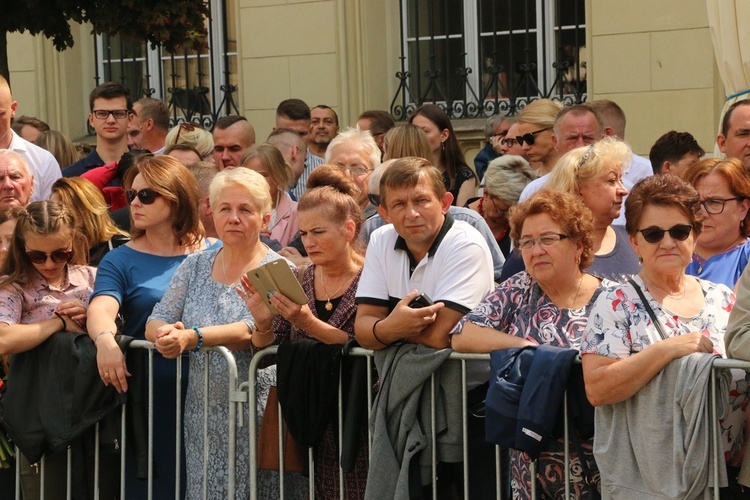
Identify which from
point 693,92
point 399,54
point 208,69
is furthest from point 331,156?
point 208,69

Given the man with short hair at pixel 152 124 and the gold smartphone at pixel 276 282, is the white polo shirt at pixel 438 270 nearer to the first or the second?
the gold smartphone at pixel 276 282

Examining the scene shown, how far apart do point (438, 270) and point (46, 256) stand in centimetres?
208

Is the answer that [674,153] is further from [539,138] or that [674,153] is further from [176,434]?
[176,434]

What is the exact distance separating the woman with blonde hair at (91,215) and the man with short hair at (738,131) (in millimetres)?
3228

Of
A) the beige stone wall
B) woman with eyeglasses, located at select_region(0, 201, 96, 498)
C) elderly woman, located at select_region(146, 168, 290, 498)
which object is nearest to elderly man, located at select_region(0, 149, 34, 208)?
woman with eyeglasses, located at select_region(0, 201, 96, 498)

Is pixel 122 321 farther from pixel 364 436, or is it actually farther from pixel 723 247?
pixel 723 247

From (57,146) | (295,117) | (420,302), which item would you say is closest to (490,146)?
(295,117)

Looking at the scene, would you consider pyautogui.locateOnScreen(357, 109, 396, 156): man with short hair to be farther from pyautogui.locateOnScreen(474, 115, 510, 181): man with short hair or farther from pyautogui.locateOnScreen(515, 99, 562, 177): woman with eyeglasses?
pyautogui.locateOnScreen(515, 99, 562, 177): woman with eyeglasses

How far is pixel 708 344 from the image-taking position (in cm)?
447

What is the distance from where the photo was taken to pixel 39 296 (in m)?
6.25

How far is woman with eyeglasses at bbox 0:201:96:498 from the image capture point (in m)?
6.14

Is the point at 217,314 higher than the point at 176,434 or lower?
higher

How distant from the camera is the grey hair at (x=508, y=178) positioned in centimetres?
716

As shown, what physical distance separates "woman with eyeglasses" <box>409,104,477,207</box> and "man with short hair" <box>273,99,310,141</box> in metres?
1.70
